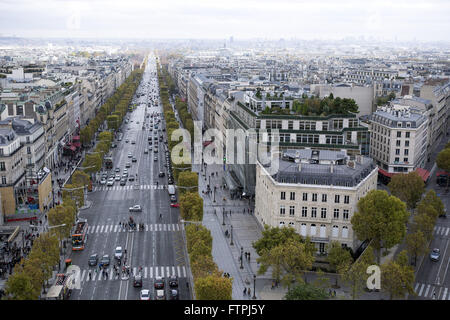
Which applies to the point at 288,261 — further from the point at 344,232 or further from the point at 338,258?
the point at 344,232

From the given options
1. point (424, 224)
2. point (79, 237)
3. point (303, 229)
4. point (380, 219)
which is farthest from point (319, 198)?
point (79, 237)

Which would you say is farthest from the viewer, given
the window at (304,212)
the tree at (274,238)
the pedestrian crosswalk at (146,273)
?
the window at (304,212)

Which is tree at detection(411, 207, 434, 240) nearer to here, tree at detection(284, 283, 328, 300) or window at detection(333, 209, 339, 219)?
window at detection(333, 209, 339, 219)

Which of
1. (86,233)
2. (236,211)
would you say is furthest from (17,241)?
(236,211)

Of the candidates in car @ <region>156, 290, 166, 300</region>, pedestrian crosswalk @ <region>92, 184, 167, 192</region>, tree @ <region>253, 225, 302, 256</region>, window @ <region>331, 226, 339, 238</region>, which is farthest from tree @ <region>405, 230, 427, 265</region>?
pedestrian crosswalk @ <region>92, 184, 167, 192</region>

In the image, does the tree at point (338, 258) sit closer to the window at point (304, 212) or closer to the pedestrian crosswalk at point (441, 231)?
the window at point (304, 212)

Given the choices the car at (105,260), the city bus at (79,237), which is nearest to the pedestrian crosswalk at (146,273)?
the car at (105,260)
